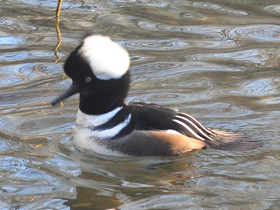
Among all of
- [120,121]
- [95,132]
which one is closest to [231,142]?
[120,121]

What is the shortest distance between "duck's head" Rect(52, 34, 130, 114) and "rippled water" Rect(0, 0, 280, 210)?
0.52 m

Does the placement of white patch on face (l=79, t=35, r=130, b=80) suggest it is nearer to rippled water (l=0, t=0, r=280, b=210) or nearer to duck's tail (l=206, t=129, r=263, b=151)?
rippled water (l=0, t=0, r=280, b=210)

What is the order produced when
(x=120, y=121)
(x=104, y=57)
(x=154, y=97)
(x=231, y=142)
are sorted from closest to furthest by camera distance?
1. (x=104, y=57)
2. (x=120, y=121)
3. (x=231, y=142)
4. (x=154, y=97)

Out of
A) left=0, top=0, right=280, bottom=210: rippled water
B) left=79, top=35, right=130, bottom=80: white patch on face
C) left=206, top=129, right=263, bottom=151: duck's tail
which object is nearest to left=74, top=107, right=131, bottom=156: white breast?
left=0, top=0, right=280, bottom=210: rippled water

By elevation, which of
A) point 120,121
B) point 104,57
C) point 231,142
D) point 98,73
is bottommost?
point 231,142

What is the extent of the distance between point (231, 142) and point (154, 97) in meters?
1.44

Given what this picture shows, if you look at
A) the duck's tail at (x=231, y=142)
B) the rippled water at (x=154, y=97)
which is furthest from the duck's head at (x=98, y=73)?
the duck's tail at (x=231, y=142)

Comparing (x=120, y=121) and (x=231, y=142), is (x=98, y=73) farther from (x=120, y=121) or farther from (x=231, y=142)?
(x=231, y=142)

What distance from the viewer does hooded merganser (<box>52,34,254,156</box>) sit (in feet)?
23.4

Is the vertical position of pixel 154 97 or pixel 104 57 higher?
pixel 104 57

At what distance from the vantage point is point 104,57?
6.96 meters

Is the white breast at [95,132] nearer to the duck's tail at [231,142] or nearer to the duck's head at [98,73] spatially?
the duck's head at [98,73]

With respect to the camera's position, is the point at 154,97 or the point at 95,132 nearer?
the point at 95,132

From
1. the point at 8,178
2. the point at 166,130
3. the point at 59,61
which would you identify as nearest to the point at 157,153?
the point at 166,130
